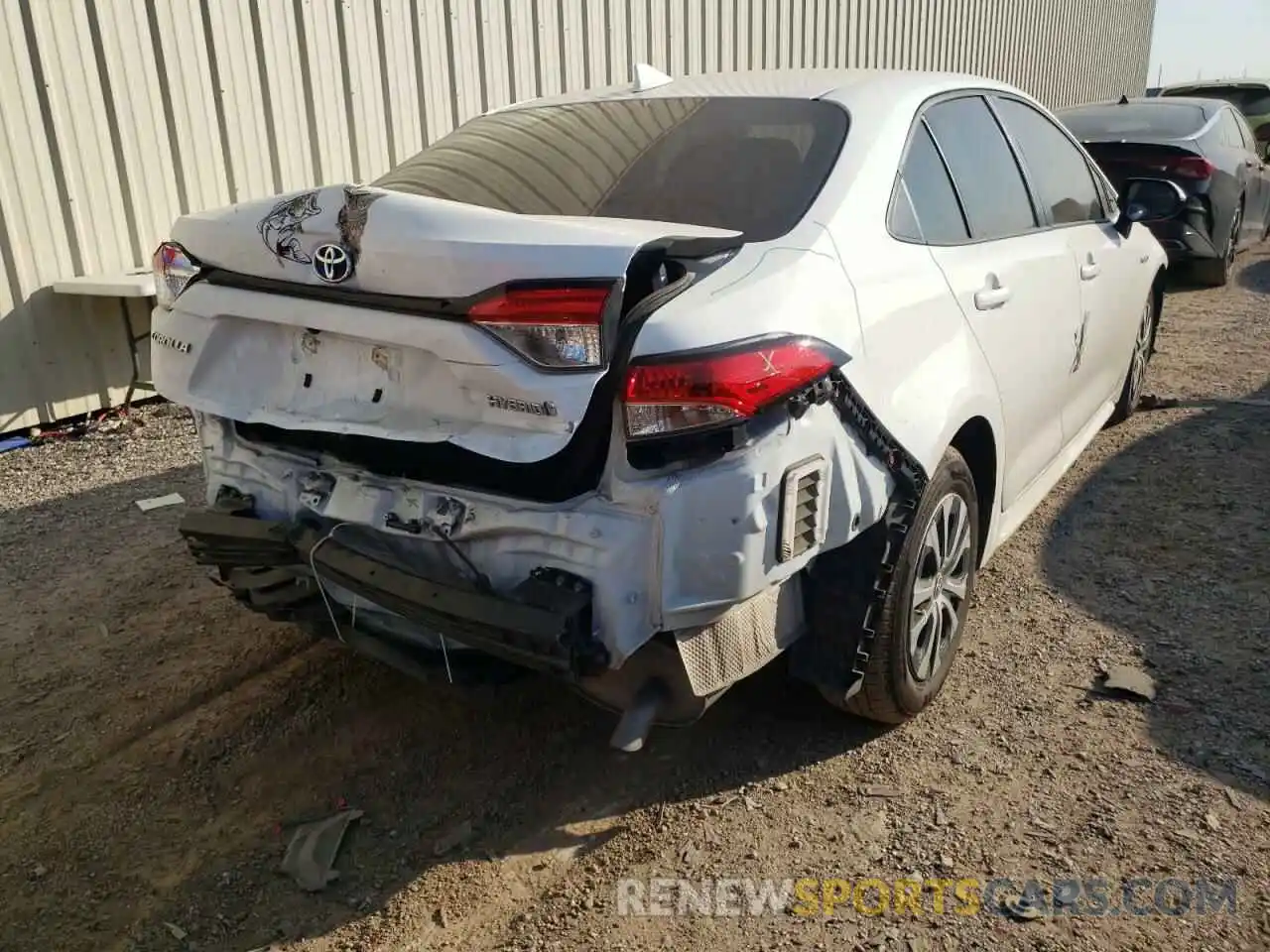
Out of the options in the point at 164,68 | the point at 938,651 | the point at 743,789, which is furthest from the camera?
the point at 164,68

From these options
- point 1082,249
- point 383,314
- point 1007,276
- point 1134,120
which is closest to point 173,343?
point 383,314

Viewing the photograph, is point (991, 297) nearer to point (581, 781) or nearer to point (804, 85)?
point (804, 85)

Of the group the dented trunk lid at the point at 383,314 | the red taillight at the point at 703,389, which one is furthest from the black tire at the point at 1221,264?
the red taillight at the point at 703,389

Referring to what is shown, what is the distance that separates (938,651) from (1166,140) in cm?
720

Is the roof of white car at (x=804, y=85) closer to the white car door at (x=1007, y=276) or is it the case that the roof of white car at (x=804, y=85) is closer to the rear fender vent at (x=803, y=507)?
the white car door at (x=1007, y=276)

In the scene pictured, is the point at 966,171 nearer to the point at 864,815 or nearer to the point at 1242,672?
the point at 1242,672

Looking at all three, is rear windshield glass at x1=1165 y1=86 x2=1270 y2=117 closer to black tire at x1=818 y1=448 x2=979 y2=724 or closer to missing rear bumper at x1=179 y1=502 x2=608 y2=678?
black tire at x1=818 y1=448 x2=979 y2=724

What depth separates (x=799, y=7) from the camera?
10219mm

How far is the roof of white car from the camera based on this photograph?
3.13 m

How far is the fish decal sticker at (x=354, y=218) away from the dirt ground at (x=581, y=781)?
1.09 metres

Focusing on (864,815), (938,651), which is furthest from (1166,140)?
(864,815)

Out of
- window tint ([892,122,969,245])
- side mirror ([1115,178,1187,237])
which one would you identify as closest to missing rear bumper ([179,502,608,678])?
window tint ([892,122,969,245])

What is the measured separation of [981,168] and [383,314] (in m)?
2.10

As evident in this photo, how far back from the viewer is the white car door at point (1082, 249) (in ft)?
12.8
